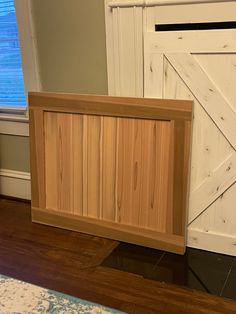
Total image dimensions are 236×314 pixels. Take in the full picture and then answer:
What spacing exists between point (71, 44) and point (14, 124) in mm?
781

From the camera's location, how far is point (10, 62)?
291 centimetres

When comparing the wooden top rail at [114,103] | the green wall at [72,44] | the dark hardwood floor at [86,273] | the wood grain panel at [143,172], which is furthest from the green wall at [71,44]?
the dark hardwood floor at [86,273]

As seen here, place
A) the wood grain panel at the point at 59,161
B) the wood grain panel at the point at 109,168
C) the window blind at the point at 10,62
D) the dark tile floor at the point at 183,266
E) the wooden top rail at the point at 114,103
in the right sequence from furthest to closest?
the window blind at the point at 10,62 < the wood grain panel at the point at 59,161 < the wood grain panel at the point at 109,168 < the wooden top rail at the point at 114,103 < the dark tile floor at the point at 183,266

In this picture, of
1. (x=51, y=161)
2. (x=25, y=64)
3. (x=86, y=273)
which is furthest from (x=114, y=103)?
(x=86, y=273)

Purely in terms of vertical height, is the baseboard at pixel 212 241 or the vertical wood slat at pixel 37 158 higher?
the vertical wood slat at pixel 37 158

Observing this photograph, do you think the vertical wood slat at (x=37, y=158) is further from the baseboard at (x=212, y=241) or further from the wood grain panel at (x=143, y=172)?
the baseboard at (x=212, y=241)

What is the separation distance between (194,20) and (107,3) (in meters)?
0.53

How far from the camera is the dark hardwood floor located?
1.89 metres

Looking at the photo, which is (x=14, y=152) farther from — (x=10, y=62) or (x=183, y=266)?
→ (x=183, y=266)

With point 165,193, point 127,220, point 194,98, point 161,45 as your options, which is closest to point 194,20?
point 161,45

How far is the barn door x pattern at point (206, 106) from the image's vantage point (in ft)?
6.77

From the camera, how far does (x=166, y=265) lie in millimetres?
2205

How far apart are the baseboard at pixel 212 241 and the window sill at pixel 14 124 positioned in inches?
54.0

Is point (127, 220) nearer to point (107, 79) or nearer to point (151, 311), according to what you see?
point (151, 311)
